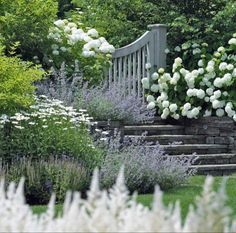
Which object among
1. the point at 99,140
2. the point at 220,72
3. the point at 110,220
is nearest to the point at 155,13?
the point at 220,72

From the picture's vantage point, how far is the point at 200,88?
11.1m

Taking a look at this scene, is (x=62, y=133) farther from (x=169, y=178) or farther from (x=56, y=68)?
(x=56, y=68)

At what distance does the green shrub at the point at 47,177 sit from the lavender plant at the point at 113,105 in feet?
6.77

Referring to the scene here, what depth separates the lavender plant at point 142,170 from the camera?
8031mm

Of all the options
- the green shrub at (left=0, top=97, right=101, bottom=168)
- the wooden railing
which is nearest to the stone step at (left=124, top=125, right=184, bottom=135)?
the wooden railing

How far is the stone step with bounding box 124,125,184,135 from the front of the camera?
34.8 feet

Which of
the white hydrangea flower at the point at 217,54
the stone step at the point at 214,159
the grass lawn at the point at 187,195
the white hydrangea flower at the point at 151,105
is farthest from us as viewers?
the white hydrangea flower at the point at 151,105

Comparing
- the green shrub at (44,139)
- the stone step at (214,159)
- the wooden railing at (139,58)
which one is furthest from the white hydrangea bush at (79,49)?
the green shrub at (44,139)

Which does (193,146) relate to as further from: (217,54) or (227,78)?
(217,54)

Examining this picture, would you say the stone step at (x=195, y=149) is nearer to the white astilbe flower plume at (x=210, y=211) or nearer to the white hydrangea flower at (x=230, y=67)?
the white hydrangea flower at (x=230, y=67)

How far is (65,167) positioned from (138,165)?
35.3 inches

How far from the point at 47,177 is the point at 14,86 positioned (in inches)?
51.8

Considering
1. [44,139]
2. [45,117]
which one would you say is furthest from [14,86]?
[44,139]

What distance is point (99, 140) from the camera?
8914 mm
